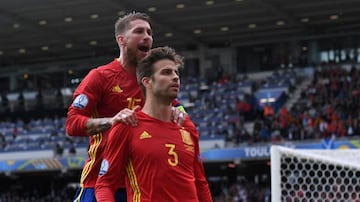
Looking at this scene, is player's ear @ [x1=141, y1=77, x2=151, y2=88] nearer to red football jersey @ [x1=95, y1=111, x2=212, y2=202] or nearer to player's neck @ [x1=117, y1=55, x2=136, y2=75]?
red football jersey @ [x1=95, y1=111, x2=212, y2=202]

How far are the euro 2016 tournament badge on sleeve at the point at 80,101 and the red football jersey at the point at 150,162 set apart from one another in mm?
533

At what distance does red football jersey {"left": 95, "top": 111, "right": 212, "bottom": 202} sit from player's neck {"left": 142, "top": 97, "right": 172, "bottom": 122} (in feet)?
0.10

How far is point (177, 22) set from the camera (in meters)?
34.1

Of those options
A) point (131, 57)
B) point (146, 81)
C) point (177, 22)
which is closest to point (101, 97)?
point (131, 57)

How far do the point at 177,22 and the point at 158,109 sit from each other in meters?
30.2

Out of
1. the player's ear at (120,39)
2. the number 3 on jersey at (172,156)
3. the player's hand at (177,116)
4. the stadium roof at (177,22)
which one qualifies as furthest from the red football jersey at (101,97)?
the stadium roof at (177,22)

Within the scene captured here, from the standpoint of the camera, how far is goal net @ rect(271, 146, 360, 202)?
6.12 m

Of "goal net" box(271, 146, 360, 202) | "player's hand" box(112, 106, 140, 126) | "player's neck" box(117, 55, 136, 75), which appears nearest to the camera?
"player's hand" box(112, 106, 140, 126)

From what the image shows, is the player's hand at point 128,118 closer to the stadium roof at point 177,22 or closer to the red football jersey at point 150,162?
the red football jersey at point 150,162

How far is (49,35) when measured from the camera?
3675 centimetres

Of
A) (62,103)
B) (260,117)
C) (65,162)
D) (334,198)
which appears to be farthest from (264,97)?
(334,198)

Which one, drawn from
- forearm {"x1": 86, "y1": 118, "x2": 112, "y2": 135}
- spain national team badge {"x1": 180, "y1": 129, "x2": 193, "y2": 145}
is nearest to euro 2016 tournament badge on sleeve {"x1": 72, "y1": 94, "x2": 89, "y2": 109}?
forearm {"x1": 86, "y1": 118, "x2": 112, "y2": 135}

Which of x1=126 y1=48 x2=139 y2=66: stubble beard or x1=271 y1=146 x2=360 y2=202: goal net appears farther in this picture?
x1=271 y1=146 x2=360 y2=202: goal net

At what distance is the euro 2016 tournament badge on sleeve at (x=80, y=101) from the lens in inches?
177
